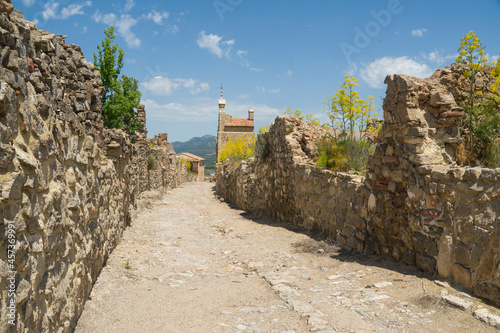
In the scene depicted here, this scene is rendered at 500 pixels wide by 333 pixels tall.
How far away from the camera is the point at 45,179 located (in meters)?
2.61

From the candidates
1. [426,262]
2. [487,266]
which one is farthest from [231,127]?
[487,266]

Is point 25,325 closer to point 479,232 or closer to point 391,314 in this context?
point 391,314

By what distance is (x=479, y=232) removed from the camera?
4.05 meters

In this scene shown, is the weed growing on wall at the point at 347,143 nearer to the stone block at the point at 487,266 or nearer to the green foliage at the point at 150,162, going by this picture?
the stone block at the point at 487,266

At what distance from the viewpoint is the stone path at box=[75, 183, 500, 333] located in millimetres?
3760

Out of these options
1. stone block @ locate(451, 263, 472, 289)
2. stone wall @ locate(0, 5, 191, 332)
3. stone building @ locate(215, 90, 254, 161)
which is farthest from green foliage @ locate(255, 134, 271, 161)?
stone building @ locate(215, 90, 254, 161)

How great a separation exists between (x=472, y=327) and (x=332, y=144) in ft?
17.9

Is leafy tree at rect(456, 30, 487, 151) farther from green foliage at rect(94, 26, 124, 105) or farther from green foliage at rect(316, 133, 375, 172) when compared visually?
green foliage at rect(94, 26, 124, 105)

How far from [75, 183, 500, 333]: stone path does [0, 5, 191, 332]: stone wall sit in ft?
2.42

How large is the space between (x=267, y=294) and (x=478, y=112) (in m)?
4.44

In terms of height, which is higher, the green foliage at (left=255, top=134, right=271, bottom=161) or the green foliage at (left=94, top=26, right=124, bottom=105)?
the green foliage at (left=94, top=26, right=124, bottom=105)

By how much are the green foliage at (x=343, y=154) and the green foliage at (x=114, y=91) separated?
932 centimetres

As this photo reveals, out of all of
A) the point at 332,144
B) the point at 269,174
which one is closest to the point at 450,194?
the point at 332,144

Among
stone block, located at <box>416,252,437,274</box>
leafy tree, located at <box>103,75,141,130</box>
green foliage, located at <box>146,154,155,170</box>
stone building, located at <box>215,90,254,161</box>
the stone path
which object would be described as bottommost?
the stone path
